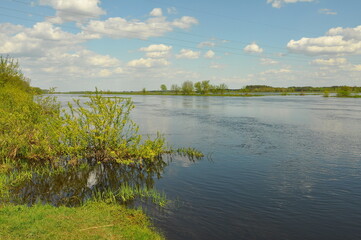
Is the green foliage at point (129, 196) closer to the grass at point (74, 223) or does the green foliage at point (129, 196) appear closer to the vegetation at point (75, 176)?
the vegetation at point (75, 176)

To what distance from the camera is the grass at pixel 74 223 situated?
9.17 m

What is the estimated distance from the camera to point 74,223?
10.0m

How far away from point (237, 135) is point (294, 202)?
18298 millimetres

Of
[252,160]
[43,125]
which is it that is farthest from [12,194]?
[252,160]

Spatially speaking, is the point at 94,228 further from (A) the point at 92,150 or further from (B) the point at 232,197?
(A) the point at 92,150

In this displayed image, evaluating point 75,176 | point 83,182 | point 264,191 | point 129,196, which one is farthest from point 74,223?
point 264,191

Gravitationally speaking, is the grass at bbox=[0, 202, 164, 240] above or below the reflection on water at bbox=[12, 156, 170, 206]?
above

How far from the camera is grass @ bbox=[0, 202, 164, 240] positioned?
9172 mm

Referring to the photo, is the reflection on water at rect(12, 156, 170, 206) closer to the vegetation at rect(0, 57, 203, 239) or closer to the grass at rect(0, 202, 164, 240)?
the vegetation at rect(0, 57, 203, 239)

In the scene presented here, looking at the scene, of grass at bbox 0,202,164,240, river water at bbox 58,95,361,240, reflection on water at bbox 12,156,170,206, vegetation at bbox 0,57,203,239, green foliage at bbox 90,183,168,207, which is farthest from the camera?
reflection on water at bbox 12,156,170,206

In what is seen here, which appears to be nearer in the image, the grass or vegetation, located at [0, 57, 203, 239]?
the grass

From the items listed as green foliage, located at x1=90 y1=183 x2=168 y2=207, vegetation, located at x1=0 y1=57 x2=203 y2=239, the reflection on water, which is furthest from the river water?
vegetation, located at x1=0 y1=57 x2=203 y2=239

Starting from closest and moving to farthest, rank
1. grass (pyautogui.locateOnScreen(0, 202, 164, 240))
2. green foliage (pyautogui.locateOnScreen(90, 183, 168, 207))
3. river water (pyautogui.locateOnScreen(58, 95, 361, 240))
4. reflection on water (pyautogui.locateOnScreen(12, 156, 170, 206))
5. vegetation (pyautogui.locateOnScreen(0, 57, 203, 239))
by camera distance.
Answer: grass (pyautogui.locateOnScreen(0, 202, 164, 240)) < vegetation (pyautogui.locateOnScreen(0, 57, 203, 239)) < river water (pyautogui.locateOnScreen(58, 95, 361, 240)) < green foliage (pyautogui.locateOnScreen(90, 183, 168, 207)) < reflection on water (pyautogui.locateOnScreen(12, 156, 170, 206))

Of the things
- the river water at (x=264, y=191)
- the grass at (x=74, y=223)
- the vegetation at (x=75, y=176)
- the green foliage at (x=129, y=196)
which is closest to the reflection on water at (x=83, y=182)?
the vegetation at (x=75, y=176)
